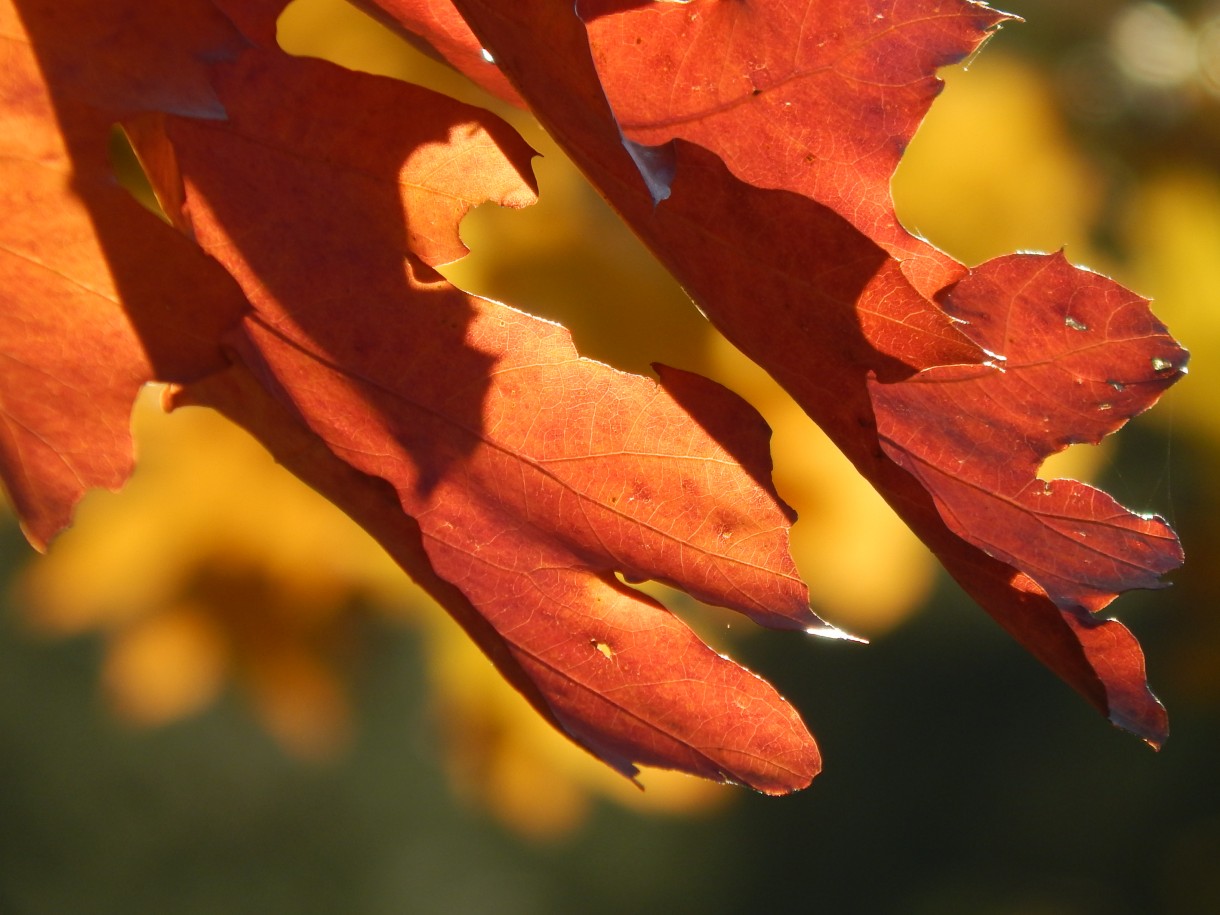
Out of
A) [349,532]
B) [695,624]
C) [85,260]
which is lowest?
[695,624]

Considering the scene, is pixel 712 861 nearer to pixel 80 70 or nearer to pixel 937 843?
pixel 937 843

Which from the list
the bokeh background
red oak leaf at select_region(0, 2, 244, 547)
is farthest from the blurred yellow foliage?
red oak leaf at select_region(0, 2, 244, 547)

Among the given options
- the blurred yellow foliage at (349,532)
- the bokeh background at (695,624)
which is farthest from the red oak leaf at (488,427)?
the blurred yellow foliage at (349,532)

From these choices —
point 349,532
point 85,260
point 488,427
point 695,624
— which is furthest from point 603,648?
point 695,624

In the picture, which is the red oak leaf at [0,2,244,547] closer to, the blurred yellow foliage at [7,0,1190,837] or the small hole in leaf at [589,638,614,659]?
the small hole in leaf at [589,638,614,659]

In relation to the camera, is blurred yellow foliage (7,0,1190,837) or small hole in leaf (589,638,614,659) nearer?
small hole in leaf (589,638,614,659)

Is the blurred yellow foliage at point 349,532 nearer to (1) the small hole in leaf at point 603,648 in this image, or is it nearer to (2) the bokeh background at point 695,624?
(2) the bokeh background at point 695,624

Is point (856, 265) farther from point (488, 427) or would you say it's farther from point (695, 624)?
point (695, 624)
